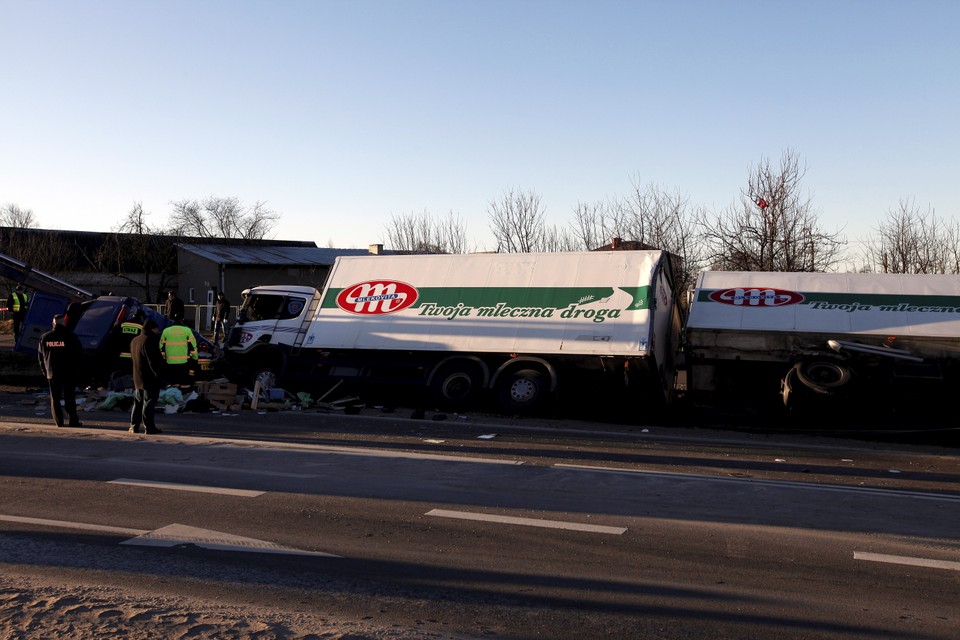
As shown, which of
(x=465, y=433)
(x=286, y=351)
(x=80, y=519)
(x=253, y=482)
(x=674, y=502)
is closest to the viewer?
(x=80, y=519)

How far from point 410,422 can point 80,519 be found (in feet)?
25.6

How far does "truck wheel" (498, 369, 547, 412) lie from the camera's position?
16.1m

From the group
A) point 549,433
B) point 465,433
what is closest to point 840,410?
point 549,433

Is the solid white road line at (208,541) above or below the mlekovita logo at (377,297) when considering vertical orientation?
below

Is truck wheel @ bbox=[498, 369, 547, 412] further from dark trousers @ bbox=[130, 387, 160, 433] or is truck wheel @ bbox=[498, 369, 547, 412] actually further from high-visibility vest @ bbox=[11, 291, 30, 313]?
Answer: high-visibility vest @ bbox=[11, 291, 30, 313]

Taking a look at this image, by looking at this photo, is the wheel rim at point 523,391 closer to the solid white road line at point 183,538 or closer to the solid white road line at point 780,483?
the solid white road line at point 780,483

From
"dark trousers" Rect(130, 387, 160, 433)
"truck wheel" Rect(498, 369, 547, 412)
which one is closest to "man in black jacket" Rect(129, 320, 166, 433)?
"dark trousers" Rect(130, 387, 160, 433)

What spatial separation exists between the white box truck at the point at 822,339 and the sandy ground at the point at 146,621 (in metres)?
11.4

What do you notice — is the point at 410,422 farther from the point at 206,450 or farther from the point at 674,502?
the point at 674,502

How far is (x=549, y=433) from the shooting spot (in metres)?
13.7

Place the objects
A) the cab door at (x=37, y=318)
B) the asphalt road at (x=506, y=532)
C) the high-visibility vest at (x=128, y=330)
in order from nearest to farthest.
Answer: the asphalt road at (x=506, y=532) → the high-visibility vest at (x=128, y=330) → the cab door at (x=37, y=318)

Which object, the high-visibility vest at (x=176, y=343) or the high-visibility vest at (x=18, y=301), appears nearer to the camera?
the high-visibility vest at (x=176, y=343)

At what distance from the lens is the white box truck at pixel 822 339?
14.5 meters

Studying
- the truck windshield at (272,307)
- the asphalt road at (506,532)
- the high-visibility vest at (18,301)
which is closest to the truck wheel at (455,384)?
the truck windshield at (272,307)
